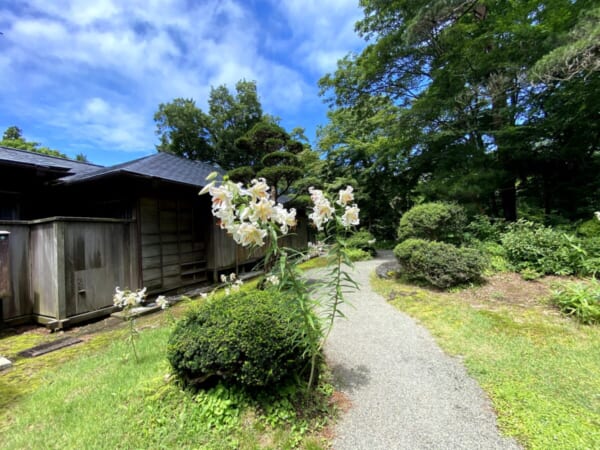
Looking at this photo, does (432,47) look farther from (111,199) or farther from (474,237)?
(111,199)

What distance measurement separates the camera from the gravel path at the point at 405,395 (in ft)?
5.38

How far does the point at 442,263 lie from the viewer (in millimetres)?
4629

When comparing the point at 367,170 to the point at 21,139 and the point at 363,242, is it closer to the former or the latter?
the point at 363,242

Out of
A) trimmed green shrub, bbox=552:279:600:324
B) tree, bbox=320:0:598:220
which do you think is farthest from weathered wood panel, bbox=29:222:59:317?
tree, bbox=320:0:598:220

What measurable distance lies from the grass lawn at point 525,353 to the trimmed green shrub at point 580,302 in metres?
0.15

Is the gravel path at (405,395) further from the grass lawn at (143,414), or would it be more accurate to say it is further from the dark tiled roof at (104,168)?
the dark tiled roof at (104,168)

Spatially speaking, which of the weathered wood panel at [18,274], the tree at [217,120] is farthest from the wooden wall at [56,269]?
the tree at [217,120]

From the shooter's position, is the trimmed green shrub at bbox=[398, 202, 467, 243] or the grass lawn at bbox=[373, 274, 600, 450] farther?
the trimmed green shrub at bbox=[398, 202, 467, 243]

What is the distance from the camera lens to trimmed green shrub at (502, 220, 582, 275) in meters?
4.53

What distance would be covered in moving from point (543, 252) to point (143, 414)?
6.70 m

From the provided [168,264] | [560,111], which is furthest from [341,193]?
[560,111]

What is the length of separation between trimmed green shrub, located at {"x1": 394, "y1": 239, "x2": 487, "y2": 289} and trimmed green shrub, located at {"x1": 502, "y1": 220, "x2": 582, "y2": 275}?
1061 millimetres

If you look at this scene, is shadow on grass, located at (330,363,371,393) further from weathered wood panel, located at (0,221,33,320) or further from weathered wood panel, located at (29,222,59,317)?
weathered wood panel, located at (0,221,33,320)

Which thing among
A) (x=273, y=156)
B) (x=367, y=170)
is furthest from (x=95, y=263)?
(x=367, y=170)
